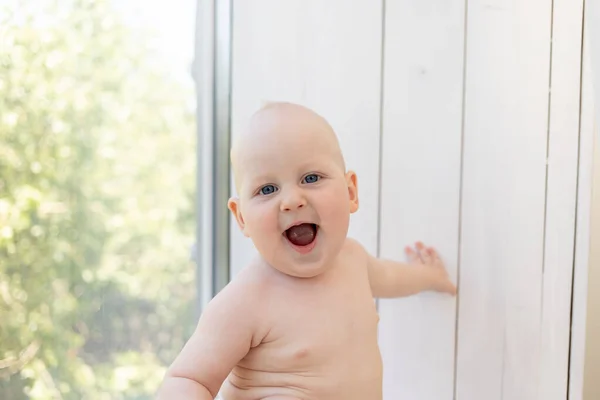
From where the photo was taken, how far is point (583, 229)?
3.01ft

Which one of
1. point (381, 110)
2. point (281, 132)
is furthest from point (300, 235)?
point (381, 110)

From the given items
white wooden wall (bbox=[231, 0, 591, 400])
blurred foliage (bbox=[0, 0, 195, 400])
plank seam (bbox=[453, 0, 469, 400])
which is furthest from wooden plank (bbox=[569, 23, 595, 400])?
blurred foliage (bbox=[0, 0, 195, 400])

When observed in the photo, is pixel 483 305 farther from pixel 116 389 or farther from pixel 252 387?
pixel 116 389

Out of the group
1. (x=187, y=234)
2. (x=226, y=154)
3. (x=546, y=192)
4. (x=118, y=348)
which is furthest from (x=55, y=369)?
(x=546, y=192)

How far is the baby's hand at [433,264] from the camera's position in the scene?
3.34 feet

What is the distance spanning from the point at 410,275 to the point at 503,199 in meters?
0.17

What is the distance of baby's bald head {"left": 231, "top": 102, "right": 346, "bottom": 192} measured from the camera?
792 mm

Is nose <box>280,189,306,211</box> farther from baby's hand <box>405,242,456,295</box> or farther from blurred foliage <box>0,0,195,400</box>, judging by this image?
blurred foliage <box>0,0,195,400</box>

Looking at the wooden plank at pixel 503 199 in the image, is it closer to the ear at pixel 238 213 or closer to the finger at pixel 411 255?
the finger at pixel 411 255

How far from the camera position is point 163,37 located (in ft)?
3.87

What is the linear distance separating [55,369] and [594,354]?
2.57ft

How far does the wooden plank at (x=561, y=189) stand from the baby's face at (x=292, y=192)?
0.32m

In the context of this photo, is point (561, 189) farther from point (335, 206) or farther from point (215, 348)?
point (215, 348)

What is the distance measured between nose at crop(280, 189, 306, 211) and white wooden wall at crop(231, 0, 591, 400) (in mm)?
331
